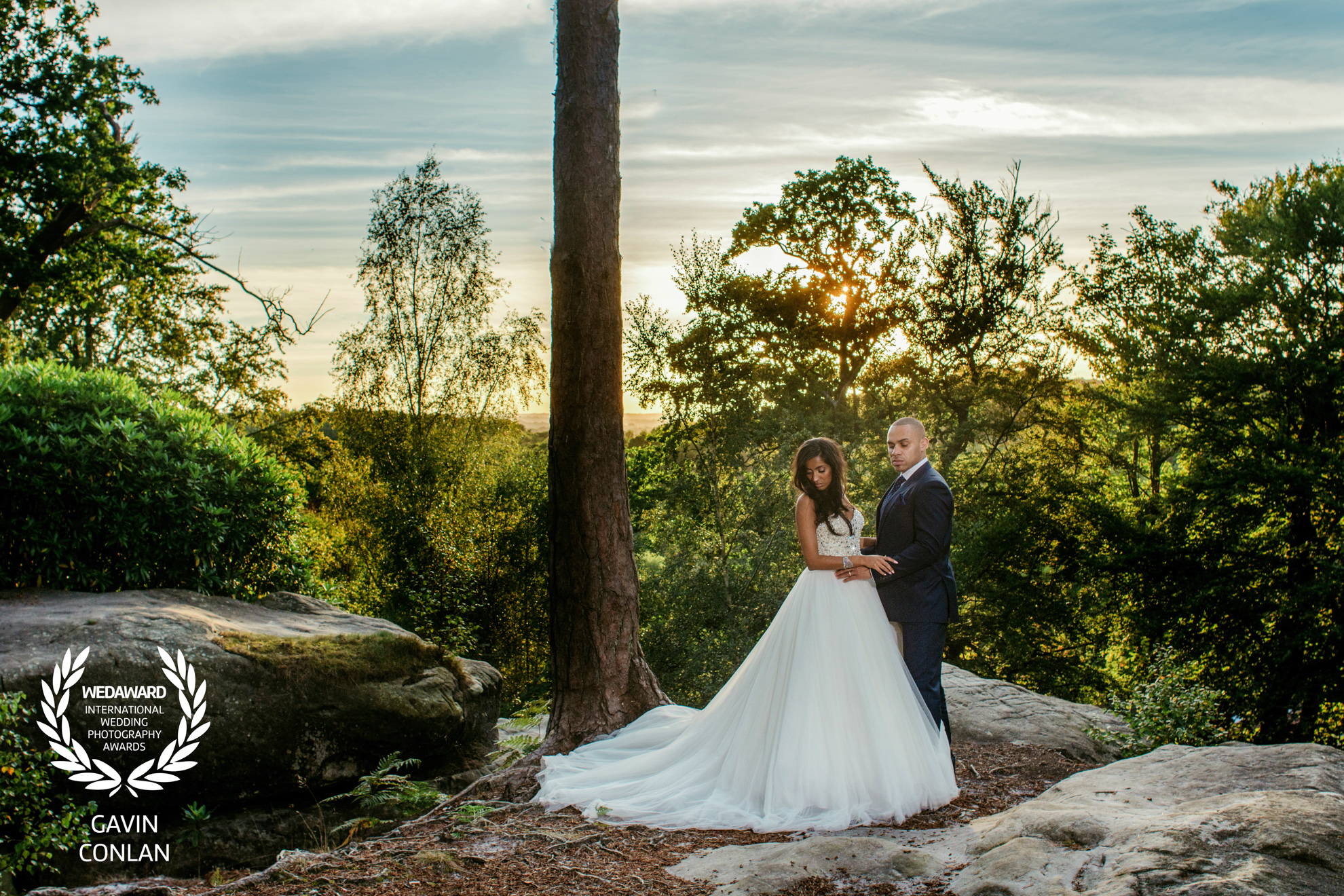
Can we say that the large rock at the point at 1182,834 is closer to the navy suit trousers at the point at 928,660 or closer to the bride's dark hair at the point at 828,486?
the navy suit trousers at the point at 928,660

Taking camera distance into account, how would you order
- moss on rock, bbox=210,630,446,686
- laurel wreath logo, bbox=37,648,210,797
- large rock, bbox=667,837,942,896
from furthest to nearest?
moss on rock, bbox=210,630,446,686 → laurel wreath logo, bbox=37,648,210,797 → large rock, bbox=667,837,942,896

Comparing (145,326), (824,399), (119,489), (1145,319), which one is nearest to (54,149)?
(145,326)

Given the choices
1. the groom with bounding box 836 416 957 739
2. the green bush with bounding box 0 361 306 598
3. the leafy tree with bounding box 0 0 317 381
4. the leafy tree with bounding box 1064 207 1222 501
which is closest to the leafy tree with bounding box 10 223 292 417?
the leafy tree with bounding box 0 0 317 381

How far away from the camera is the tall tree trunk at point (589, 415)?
6863 mm

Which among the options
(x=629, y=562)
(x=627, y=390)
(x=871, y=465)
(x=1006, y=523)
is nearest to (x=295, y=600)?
(x=629, y=562)

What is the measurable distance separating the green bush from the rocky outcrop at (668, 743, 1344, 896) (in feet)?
17.7

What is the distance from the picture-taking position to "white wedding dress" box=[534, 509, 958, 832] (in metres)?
5.17

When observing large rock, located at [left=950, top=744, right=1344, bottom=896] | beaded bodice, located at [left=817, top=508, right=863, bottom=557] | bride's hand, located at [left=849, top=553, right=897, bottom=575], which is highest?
beaded bodice, located at [left=817, top=508, right=863, bottom=557]

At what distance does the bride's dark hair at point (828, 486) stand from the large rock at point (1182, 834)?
2195 millimetres

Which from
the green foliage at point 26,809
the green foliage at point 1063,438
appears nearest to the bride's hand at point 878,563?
the green foliage at point 26,809

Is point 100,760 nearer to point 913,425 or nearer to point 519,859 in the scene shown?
point 519,859

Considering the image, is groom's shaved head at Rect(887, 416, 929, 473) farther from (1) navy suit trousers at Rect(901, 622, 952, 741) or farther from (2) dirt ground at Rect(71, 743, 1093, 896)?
(2) dirt ground at Rect(71, 743, 1093, 896)

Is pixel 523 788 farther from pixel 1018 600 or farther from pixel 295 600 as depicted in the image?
pixel 1018 600

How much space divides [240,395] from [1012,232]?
746 inches
